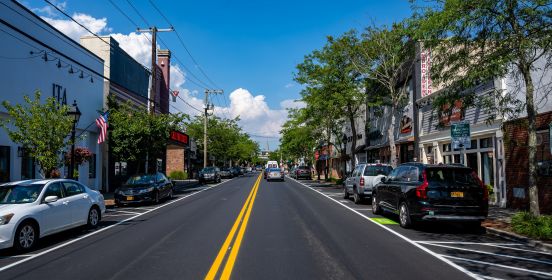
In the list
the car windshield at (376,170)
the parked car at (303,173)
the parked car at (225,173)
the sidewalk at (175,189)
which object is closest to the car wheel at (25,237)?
the sidewalk at (175,189)

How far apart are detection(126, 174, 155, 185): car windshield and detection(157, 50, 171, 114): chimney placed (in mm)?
21144

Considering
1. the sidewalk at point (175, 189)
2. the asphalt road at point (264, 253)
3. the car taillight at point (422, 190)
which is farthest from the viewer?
the sidewalk at point (175, 189)

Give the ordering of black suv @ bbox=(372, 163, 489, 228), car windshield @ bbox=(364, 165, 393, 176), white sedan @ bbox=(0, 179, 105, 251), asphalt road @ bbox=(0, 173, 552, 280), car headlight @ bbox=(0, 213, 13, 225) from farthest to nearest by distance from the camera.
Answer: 1. car windshield @ bbox=(364, 165, 393, 176)
2. black suv @ bbox=(372, 163, 489, 228)
3. white sedan @ bbox=(0, 179, 105, 251)
4. car headlight @ bbox=(0, 213, 13, 225)
5. asphalt road @ bbox=(0, 173, 552, 280)

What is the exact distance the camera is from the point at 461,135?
12.8 m

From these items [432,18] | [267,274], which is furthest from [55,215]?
[432,18]

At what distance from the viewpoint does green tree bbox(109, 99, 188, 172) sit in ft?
79.7

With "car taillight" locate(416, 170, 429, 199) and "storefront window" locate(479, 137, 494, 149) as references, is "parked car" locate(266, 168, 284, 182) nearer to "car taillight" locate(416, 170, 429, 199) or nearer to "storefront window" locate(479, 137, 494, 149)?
"storefront window" locate(479, 137, 494, 149)

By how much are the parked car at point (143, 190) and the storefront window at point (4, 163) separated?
161 inches

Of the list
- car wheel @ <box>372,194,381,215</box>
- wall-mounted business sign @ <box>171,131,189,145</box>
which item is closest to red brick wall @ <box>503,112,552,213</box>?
car wheel @ <box>372,194,381,215</box>

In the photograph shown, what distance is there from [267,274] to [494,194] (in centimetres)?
1403

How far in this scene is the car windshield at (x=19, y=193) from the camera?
9922 millimetres

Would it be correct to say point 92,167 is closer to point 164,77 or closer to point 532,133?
point 164,77

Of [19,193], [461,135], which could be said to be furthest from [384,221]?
[19,193]

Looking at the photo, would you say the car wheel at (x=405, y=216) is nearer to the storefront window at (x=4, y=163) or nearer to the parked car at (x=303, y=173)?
the storefront window at (x=4, y=163)
